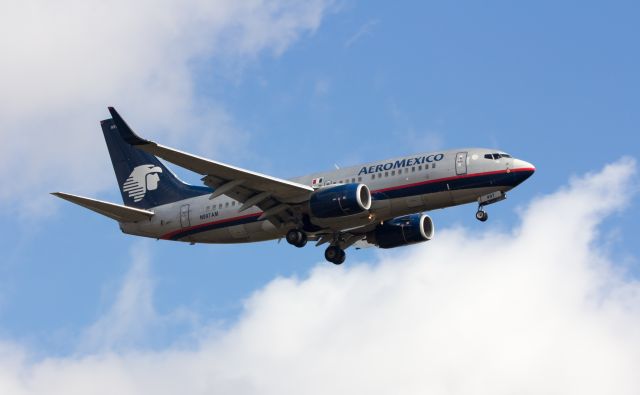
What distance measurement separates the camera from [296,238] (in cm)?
5731

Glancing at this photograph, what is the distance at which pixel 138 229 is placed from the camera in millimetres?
62219

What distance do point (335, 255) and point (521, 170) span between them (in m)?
11.5

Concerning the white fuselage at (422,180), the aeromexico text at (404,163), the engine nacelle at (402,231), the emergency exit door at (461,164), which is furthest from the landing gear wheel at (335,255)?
the emergency exit door at (461,164)

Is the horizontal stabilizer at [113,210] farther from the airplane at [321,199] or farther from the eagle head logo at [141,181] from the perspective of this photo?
the eagle head logo at [141,181]

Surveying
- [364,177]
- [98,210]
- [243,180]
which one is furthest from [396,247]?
[98,210]

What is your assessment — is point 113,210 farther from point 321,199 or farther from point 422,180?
point 422,180

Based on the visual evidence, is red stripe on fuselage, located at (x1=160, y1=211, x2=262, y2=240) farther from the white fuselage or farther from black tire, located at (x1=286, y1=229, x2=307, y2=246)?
black tire, located at (x1=286, y1=229, x2=307, y2=246)

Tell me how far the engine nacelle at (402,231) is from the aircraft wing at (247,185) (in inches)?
238

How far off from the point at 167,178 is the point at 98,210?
17.5ft

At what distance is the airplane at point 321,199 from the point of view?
5434 cm

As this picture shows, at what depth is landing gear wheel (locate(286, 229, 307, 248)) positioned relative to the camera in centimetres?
5731

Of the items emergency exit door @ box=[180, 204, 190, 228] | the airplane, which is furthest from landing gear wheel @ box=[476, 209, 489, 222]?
emergency exit door @ box=[180, 204, 190, 228]

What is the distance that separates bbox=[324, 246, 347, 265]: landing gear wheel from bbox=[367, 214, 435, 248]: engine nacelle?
181 centimetres

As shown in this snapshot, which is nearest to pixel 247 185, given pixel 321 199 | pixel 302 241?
pixel 321 199
